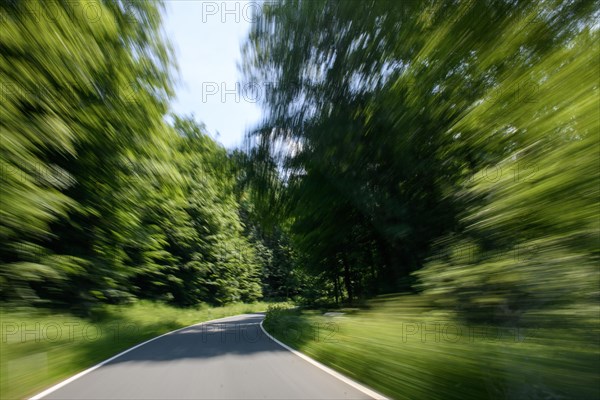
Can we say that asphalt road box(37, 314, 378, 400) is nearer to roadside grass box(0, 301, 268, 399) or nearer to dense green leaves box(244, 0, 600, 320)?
roadside grass box(0, 301, 268, 399)

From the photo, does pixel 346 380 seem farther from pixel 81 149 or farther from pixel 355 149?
pixel 81 149

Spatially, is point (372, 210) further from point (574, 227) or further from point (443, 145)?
point (574, 227)

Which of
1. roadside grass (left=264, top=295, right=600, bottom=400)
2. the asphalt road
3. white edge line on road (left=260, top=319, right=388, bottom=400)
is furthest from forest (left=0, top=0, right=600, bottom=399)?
the asphalt road

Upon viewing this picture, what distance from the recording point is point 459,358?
5488mm

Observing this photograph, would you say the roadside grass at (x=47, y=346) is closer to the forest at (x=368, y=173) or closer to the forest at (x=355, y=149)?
the forest at (x=368, y=173)

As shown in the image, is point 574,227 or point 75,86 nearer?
point 574,227

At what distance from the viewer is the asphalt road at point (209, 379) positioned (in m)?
6.74

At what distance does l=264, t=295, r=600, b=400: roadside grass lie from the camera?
13.9 feet

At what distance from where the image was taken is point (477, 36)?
29.8ft

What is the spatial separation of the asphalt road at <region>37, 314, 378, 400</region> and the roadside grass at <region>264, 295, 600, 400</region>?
Result: 0.67 meters

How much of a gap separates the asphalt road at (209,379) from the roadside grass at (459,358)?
67 cm

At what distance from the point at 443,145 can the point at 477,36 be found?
141 inches

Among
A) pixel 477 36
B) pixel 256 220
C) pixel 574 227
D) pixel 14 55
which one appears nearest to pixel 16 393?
pixel 14 55

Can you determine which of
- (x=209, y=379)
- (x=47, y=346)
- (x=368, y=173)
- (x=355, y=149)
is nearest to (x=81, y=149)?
(x=47, y=346)
